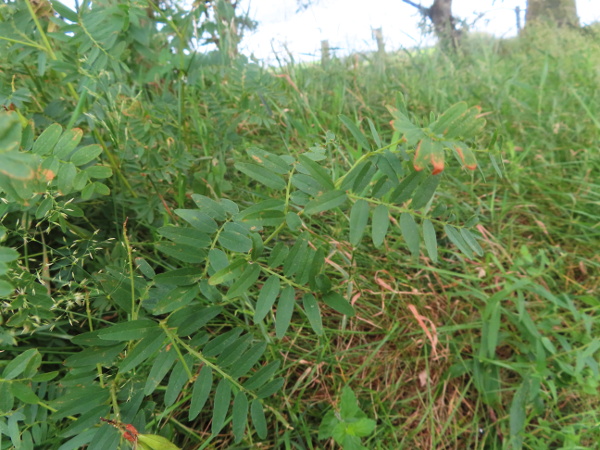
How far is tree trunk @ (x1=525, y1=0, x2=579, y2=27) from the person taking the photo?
5137 millimetres

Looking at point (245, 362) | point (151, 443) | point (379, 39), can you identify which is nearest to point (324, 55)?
point (379, 39)

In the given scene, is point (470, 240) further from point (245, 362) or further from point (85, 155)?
point (85, 155)

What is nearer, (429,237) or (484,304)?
(429,237)

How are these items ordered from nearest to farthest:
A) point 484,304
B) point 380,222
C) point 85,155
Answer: point 380,222, point 85,155, point 484,304

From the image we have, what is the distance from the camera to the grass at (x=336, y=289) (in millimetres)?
1079

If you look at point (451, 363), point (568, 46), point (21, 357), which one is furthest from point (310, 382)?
point (568, 46)

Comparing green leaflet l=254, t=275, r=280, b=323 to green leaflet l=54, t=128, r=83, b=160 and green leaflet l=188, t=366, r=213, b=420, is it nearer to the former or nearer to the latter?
green leaflet l=188, t=366, r=213, b=420

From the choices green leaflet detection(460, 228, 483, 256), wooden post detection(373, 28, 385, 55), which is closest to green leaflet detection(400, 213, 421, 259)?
green leaflet detection(460, 228, 483, 256)

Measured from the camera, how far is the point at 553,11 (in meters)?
6.14

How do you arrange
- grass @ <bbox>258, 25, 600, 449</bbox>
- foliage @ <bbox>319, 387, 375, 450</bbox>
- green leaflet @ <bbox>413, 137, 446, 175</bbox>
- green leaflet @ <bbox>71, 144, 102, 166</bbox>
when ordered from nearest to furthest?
1. green leaflet @ <bbox>413, 137, 446, 175</bbox>
2. green leaflet @ <bbox>71, 144, 102, 166</bbox>
3. foliage @ <bbox>319, 387, 375, 450</bbox>
4. grass @ <bbox>258, 25, 600, 449</bbox>

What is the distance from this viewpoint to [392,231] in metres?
1.73

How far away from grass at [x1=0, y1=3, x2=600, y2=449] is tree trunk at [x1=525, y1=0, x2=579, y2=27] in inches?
154

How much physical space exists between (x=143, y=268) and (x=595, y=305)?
1.40m

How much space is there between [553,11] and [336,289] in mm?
6348
